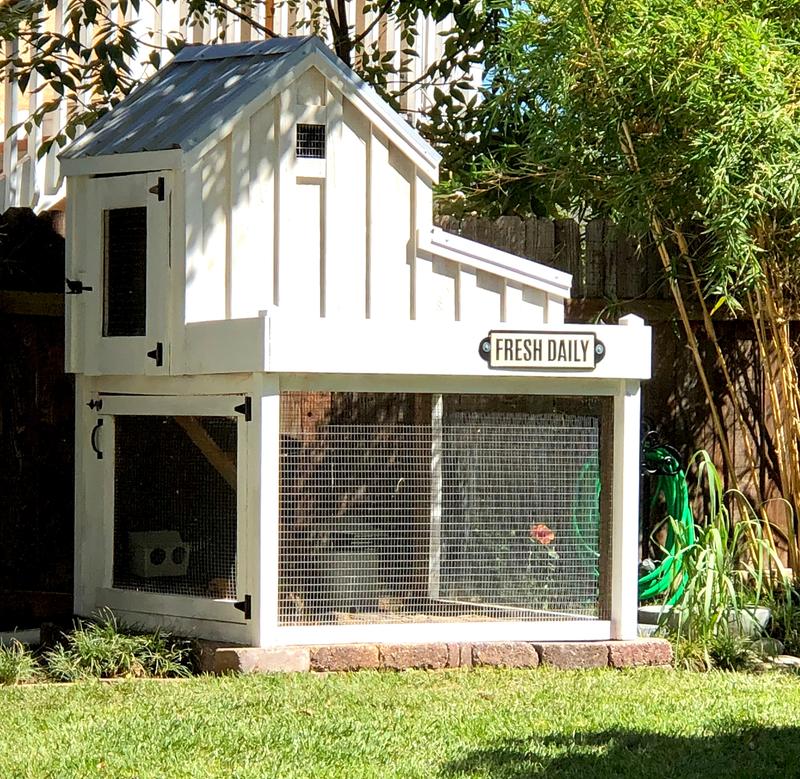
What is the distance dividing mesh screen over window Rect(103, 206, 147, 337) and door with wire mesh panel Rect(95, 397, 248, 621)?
425 mm

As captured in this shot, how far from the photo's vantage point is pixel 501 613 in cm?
739

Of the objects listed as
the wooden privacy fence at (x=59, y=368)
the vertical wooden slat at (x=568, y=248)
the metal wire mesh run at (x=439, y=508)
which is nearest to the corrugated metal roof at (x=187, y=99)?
the wooden privacy fence at (x=59, y=368)

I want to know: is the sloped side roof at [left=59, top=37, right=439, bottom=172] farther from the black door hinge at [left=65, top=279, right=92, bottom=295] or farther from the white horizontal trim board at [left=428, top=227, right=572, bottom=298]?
the black door hinge at [left=65, top=279, right=92, bottom=295]

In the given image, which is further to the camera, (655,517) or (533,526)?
(655,517)

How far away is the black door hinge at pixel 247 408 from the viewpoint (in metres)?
7.06

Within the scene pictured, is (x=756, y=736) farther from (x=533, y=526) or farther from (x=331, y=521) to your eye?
(x=331, y=521)

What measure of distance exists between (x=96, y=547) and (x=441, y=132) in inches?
197

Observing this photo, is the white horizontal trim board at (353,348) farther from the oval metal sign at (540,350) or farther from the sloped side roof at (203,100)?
the sloped side roof at (203,100)

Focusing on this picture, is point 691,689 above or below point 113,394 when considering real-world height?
below

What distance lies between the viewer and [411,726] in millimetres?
5891

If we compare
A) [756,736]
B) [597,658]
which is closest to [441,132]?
[597,658]

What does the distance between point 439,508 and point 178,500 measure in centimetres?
139

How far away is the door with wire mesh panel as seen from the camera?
7.20 meters

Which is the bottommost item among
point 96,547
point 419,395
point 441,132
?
point 96,547
